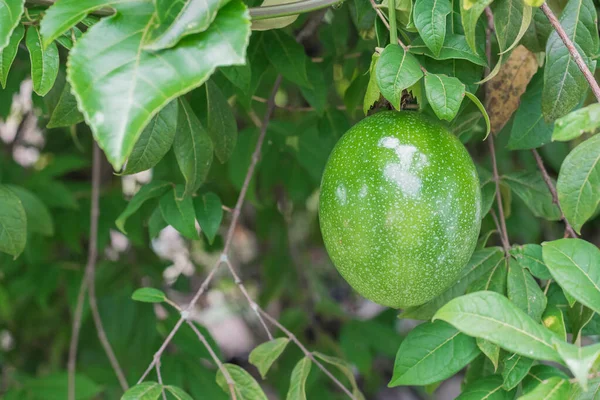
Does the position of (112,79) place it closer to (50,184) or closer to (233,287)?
(50,184)

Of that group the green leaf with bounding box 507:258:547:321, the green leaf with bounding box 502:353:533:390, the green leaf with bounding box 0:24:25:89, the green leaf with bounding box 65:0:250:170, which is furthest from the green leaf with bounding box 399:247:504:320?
the green leaf with bounding box 0:24:25:89

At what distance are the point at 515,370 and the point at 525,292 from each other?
4.8 inches

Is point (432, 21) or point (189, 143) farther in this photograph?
point (189, 143)

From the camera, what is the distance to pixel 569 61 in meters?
0.85

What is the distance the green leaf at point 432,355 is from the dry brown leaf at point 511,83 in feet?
1.27

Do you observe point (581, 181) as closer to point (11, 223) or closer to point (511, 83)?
point (511, 83)

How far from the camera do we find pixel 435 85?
0.76 meters

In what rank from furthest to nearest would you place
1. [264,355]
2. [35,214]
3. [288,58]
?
1. [35,214]
2. [288,58]
3. [264,355]

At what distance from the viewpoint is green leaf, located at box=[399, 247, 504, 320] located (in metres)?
0.95

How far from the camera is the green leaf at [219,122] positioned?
3.46ft

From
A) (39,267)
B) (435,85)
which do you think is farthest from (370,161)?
(39,267)

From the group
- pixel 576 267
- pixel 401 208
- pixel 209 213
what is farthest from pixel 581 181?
pixel 209 213

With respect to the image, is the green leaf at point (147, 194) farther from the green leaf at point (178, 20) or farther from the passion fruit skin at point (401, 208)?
the green leaf at point (178, 20)

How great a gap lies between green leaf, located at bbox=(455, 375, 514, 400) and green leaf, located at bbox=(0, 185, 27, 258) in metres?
0.68
